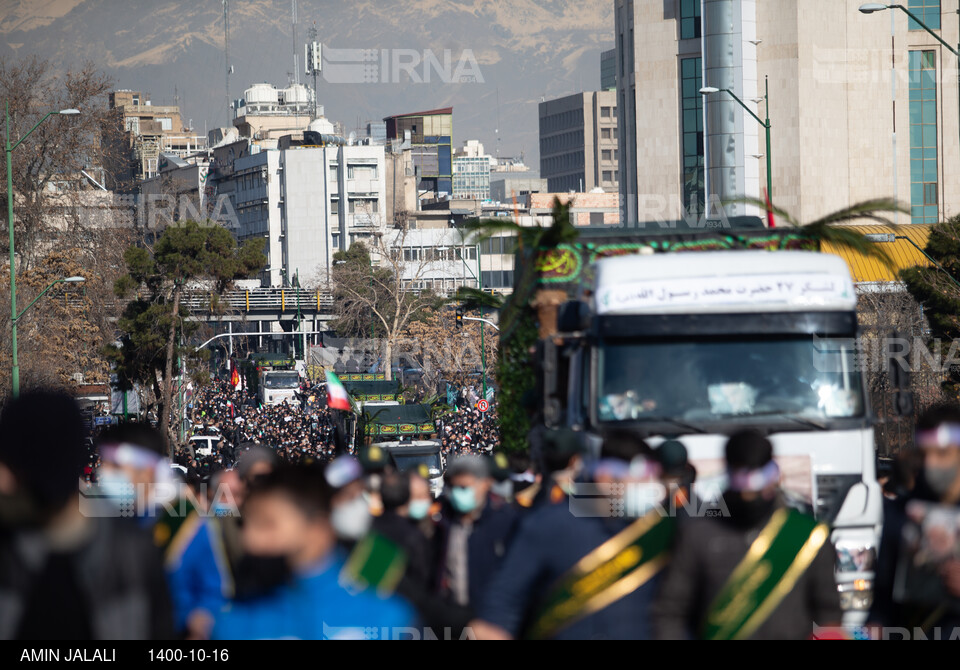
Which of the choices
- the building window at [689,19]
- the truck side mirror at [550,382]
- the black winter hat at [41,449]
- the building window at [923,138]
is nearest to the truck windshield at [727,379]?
the truck side mirror at [550,382]

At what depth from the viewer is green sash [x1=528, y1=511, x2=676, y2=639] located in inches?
201

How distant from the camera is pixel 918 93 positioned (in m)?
66.1

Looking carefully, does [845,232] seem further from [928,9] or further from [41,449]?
[928,9]

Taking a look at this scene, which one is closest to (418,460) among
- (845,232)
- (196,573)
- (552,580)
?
(845,232)

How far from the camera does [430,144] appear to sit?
565ft

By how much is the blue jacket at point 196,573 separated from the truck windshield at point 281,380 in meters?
63.7

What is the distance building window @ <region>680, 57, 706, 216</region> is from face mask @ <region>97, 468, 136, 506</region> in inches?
2496

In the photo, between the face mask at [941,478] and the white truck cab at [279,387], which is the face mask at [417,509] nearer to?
the face mask at [941,478]

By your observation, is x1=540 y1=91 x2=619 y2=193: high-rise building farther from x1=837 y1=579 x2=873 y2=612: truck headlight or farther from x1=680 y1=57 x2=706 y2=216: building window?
x1=837 y1=579 x2=873 y2=612: truck headlight

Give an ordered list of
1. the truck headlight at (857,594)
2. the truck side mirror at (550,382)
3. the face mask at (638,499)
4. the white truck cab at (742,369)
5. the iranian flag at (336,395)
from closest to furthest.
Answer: the face mask at (638,499) < the truck headlight at (857,594) < the white truck cab at (742,369) < the truck side mirror at (550,382) < the iranian flag at (336,395)

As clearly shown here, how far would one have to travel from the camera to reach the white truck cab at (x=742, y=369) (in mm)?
9672

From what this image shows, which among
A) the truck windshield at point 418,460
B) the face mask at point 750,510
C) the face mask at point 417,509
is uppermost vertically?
the face mask at point 750,510

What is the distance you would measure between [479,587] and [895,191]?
6268cm

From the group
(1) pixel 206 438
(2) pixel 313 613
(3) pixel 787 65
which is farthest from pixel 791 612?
(3) pixel 787 65
